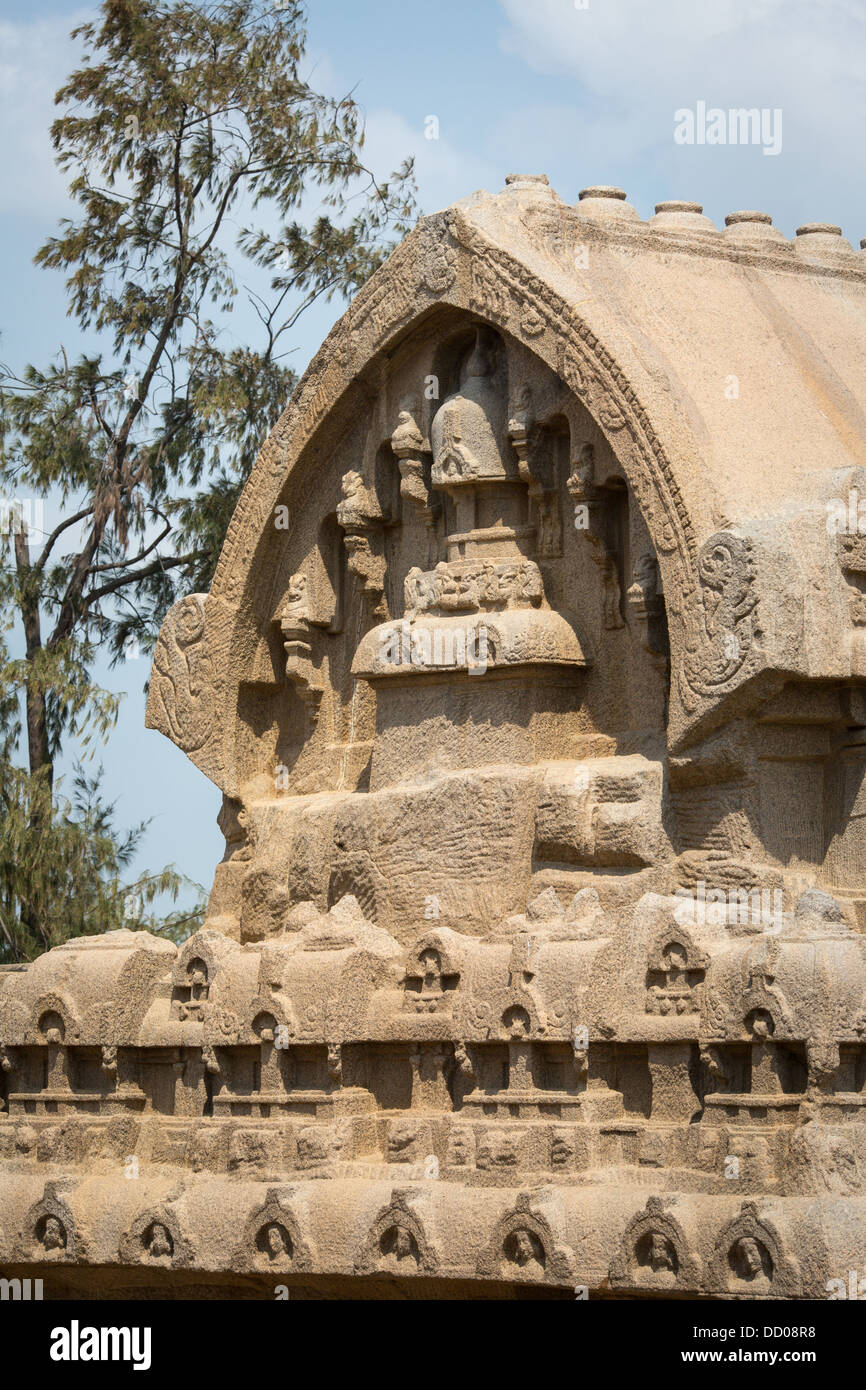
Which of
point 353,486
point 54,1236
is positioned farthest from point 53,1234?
point 353,486

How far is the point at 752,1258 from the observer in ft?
35.3

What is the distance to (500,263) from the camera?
529 inches

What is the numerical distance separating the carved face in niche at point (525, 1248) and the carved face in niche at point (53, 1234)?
118 inches

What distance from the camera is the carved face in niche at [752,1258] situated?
10750 millimetres

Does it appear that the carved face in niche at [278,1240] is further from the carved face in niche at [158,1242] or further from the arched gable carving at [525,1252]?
the arched gable carving at [525,1252]

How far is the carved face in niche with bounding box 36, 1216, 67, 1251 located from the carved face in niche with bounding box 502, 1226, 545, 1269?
9.80ft

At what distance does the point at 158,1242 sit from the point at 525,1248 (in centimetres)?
239

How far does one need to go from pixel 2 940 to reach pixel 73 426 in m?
4.47

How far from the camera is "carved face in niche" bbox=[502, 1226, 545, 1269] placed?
11547mm

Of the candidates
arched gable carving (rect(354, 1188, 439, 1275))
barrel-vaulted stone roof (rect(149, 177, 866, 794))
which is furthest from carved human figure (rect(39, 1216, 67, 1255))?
barrel-vaulted stone roof (rect(149, 177, 866, 794))

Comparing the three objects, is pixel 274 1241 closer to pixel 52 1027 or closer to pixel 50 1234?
pixel 50 1234

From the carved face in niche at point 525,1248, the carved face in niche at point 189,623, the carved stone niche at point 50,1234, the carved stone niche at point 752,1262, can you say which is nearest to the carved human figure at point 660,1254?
the carved stone niche at point 752,1262

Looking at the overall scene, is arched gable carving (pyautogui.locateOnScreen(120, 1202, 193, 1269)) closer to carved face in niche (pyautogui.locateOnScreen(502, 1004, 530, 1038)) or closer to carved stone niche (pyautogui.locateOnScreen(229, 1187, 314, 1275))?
carved stone niche (pyautogui.locateOnScreen(229, 1187, 314, 1275))

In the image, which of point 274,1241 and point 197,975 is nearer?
point 274,1241
